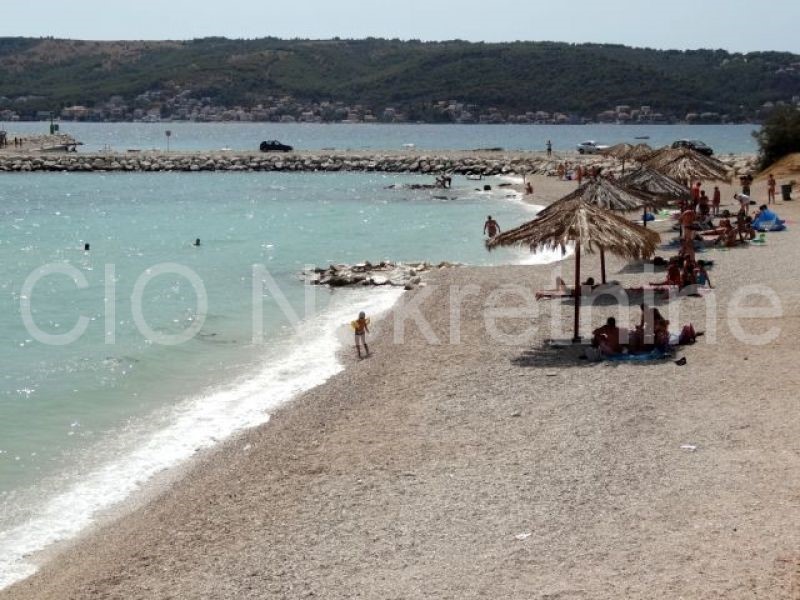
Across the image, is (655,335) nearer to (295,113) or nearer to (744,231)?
(744,231)

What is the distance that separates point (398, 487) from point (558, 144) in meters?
102

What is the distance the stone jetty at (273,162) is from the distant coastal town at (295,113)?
98181 millimetres

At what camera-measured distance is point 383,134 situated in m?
137

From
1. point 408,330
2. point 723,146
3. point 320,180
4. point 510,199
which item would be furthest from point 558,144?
point 408,330

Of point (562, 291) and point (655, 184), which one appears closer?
point (562, 291)

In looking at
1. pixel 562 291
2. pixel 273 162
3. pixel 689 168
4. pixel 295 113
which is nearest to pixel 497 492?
pixel 562 291

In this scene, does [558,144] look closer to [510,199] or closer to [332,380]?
[510,199]

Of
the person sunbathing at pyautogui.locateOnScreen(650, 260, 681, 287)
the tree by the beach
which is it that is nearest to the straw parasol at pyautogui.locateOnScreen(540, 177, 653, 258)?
the person sunbathing at pyautogui.locateOnScreen(650, 260, 681, 287)

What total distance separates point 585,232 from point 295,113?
168 metres

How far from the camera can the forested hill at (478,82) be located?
543 feet

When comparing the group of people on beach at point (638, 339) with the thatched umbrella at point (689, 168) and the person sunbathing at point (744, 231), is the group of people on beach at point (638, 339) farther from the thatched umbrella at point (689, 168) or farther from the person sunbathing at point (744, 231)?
the thatched umbrella at point (689, 168)

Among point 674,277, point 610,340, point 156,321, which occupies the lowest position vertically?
point 156,321

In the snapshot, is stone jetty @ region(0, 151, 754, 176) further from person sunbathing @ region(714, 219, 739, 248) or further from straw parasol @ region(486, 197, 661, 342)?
straw parasol @ region(486, 197, 661, 342)

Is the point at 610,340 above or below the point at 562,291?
below
